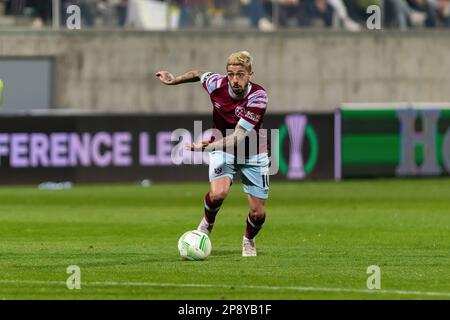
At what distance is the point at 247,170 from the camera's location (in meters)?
16.2

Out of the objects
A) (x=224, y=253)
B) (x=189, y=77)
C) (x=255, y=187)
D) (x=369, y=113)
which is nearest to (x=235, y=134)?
(x=255, y=187)

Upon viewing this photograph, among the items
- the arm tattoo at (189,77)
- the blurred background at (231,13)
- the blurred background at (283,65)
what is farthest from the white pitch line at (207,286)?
the blurred background at (231,13)

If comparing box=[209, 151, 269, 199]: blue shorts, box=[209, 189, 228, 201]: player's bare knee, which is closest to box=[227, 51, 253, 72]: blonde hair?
box=[209, 151, 269, 199]: blue shorts

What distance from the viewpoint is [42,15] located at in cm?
3753

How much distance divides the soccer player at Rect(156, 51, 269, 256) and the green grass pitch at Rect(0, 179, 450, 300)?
0.61 meters

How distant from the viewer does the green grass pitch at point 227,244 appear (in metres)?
13.2

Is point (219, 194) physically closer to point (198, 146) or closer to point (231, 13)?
point (198, 146)

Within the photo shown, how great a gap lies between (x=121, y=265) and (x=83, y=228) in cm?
596

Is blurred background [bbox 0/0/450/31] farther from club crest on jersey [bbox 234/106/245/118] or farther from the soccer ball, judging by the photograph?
the soccer ball

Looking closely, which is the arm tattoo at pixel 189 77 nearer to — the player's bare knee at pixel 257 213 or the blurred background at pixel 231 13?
the player's bare knee at pixel 257 213

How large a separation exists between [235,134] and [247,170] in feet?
2.16
